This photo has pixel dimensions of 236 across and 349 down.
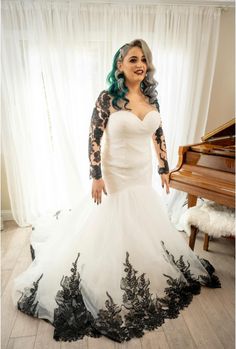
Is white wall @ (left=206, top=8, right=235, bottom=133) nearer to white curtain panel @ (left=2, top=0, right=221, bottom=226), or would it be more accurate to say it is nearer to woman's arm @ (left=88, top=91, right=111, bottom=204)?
white curtain panel @ (left=2, top=0, right=221, bottom=226)

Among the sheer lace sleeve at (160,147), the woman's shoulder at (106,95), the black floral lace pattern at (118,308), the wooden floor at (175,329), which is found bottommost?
the wooden floor at (175,329)

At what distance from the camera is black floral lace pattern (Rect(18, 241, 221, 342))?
4.58 ft

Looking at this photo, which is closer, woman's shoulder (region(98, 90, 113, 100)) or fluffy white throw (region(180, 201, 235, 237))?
woman's shoulder (region(98, 90, 113, 100))

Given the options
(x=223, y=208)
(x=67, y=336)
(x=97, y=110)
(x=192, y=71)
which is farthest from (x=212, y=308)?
(x=192, y=71)

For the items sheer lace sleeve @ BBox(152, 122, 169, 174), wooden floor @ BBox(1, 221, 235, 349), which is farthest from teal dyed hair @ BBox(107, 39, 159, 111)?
wooden floor @ BBox(1, 221, 235, 349)

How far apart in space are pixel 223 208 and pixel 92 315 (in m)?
1.22

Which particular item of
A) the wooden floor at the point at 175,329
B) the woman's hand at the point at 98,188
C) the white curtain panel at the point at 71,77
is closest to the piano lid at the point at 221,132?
the white curtain panel at the point at 71,77

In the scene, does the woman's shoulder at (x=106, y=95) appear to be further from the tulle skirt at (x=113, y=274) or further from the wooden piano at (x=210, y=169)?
the wooden piano at (x=210, y=169)

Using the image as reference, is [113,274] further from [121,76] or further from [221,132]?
[221,132]

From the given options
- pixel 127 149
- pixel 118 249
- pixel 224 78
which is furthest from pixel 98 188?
pixel 224 78

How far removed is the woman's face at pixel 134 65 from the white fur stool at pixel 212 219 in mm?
1086

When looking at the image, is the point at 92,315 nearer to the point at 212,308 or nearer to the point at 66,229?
the point at 66,229

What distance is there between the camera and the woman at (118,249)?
57.4 inches

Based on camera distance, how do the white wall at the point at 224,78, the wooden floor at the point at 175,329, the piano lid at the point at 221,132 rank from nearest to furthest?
the wooden floor at the point at 175,329
the piano lid at the point at 221,132
the white wall at the point at 224,78
